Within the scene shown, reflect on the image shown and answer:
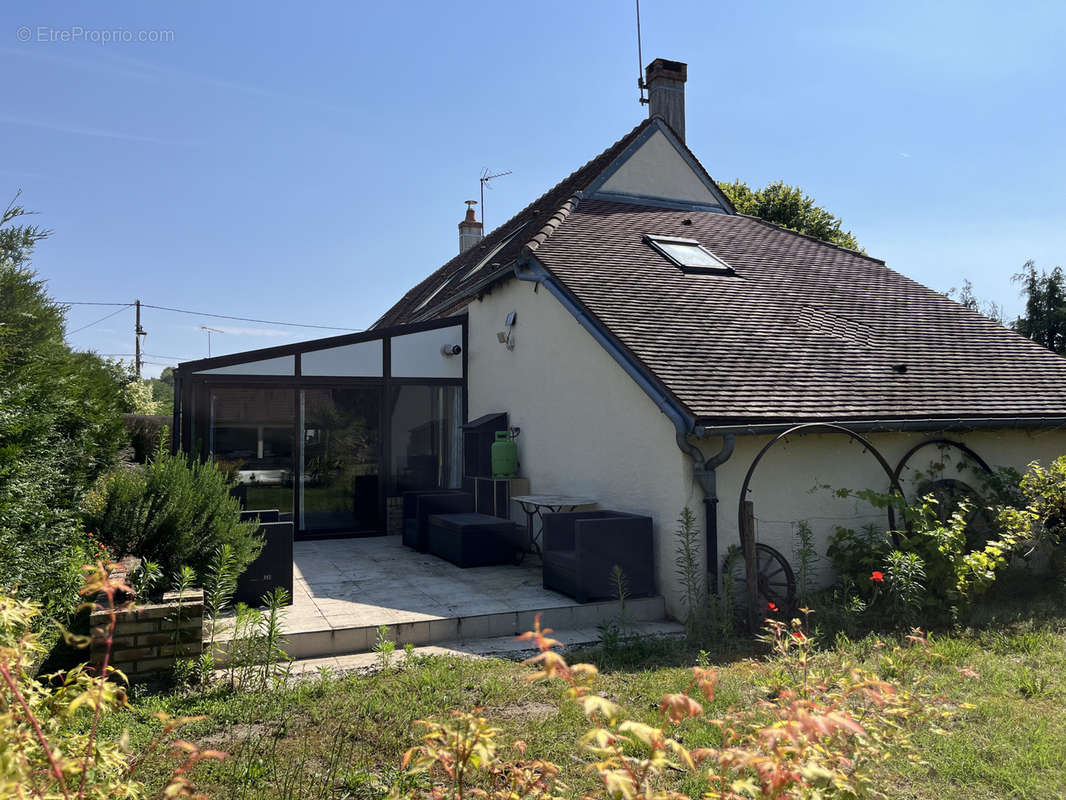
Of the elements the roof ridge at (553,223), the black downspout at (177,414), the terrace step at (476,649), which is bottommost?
the terrace step at (476,649)

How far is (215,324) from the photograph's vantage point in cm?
4878

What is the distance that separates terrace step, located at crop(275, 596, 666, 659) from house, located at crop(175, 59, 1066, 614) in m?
0.46

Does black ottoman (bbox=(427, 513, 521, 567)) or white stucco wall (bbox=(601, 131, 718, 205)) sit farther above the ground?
white stucco wall (bbox=(601, 131, 718, 205))

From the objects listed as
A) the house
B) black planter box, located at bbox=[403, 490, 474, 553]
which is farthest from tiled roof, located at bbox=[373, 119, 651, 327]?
black planter box, located at bbox=[403, 490, 474, 553]

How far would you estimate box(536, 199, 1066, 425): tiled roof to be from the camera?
24.6 feet

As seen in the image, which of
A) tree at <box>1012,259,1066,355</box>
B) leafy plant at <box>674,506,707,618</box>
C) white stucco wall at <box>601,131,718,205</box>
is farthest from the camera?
tree at <box>1012,259,1066,355</box>

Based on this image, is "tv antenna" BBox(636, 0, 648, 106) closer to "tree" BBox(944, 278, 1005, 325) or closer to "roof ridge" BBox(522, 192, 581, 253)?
"roof ridge" BBox(522, 192, 581, 253)

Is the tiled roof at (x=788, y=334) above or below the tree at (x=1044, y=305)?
below

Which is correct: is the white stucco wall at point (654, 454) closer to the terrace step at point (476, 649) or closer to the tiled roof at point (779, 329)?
the tiled roof at point (779, 329)

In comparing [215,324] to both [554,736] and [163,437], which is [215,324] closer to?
[163,437]

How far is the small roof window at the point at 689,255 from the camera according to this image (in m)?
10.2

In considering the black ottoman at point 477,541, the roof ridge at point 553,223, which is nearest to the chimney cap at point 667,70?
the roof ridge at point 553,223

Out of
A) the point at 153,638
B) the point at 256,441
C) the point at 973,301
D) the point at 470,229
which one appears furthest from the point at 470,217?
the point at 973,301

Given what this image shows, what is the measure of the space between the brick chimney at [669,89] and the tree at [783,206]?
10987 mm
